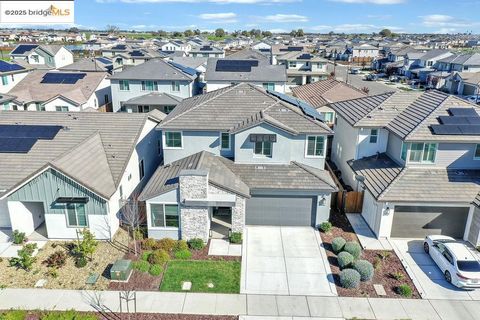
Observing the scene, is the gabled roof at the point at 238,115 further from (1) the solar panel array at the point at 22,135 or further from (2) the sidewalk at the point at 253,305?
(2) the sidewalk at the point at 253,305

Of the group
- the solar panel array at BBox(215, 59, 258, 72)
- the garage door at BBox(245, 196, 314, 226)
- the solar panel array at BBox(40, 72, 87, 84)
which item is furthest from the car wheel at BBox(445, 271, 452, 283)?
the solar panel array at BBox(40, 72, 87, 84)

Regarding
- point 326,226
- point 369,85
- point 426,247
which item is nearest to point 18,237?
point 326,226

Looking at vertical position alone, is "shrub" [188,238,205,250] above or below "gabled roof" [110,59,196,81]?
below

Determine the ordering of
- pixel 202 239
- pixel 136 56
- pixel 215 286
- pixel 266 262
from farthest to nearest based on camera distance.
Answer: pixel 136 56, pixel 202 239, pixel 266 262, pixel 215 286

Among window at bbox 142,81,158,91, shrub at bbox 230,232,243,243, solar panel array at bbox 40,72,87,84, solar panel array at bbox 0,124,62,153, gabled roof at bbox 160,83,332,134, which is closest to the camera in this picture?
shrub at bbox 230,232,243,243

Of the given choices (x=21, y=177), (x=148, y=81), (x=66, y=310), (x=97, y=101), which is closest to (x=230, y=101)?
(x=21, y=177)

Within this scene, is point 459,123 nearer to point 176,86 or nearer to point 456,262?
point 456,262

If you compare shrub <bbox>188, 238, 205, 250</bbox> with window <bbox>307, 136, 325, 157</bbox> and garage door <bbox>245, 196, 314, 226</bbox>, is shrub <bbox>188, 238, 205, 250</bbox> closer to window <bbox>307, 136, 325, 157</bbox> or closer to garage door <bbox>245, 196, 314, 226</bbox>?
garage door <bbox>245, 196, 314, 226</bbox>

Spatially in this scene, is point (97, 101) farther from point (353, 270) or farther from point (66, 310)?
point (353, 270)
